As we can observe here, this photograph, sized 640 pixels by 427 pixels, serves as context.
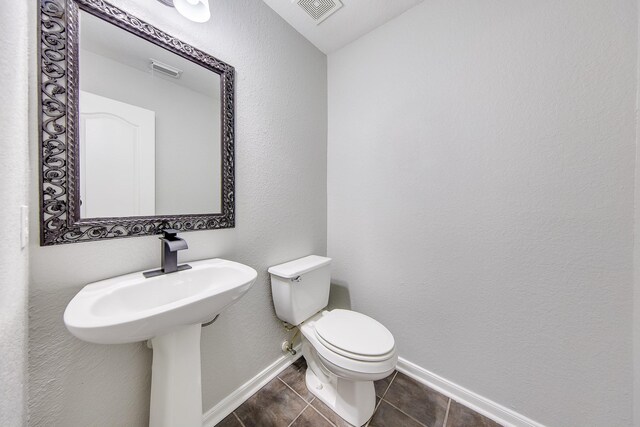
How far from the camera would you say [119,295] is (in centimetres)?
72

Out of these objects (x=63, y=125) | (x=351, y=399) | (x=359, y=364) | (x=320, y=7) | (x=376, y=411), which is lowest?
(x=376, y=411)

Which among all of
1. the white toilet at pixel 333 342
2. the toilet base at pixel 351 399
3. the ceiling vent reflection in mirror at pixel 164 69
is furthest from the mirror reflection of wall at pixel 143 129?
the toilet base at pixel 351 399

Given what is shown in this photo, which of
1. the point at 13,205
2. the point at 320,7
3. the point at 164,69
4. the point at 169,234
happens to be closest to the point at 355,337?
the point at 169,234

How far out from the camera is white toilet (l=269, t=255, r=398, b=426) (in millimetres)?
965

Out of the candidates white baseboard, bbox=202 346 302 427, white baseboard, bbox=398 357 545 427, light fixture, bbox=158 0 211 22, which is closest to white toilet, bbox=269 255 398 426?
white baseboard, bbox=202 346 302 427

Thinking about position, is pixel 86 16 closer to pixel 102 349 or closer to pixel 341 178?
pixel 102 349

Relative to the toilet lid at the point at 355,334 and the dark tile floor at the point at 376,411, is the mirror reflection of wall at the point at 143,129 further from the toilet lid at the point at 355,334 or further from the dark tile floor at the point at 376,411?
the dark tile floor at the point at 376,411

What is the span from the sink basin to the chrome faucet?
27 millimetres

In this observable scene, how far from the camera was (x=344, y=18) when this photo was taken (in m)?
1.36

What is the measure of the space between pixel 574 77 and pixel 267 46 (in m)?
1.49

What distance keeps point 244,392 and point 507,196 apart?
171 cm

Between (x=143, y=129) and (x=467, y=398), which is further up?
(x=143, y=129)

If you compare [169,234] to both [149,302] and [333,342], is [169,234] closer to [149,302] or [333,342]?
[149,302]

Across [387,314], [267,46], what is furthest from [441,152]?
[267,46]
